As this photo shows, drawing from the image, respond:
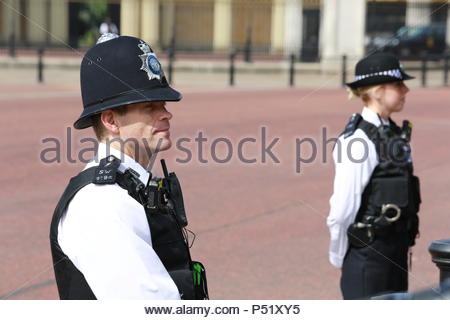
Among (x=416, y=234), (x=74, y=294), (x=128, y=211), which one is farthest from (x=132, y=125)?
(x=416, y=234)

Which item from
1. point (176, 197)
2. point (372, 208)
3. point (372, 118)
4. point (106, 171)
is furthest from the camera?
point (372, 118)

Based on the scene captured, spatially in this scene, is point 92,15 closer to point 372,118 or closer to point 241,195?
point 241,195

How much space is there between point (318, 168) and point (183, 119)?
431 cm

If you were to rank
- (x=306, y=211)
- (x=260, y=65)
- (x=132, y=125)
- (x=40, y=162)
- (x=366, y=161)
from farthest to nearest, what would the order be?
(x=260, y=65), (x=40, y=162), (x=306, y=211), (x=366, y=161), (x=132, y=125)

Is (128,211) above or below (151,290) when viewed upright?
above

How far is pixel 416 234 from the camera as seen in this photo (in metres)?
4.54

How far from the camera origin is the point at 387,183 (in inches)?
170

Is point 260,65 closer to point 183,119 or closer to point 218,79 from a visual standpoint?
point 218,79

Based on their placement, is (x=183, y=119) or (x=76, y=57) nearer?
(x=183, y=119)

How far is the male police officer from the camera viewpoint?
209 centimetres

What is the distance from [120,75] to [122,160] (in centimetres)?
23

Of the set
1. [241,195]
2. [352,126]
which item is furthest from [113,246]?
[241,195]

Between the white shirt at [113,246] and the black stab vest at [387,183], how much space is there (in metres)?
2.31

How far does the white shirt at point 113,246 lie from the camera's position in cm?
208
